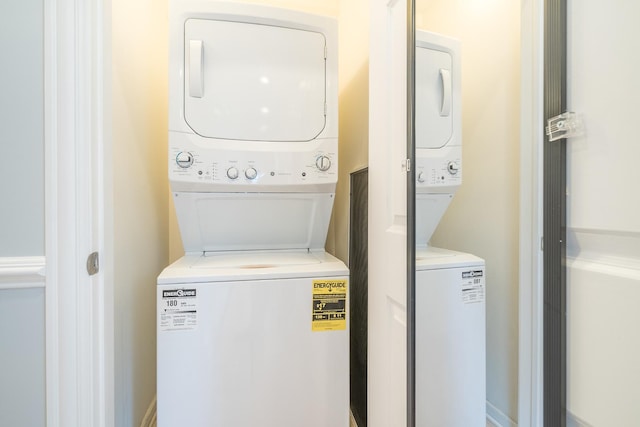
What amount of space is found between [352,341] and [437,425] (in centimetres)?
87

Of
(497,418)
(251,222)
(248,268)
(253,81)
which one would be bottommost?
(497,418)

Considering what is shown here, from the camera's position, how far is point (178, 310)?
1.07m

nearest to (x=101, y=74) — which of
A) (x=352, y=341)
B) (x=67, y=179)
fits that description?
(x=67, y=179)

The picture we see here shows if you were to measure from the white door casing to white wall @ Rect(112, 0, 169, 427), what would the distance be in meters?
1.13

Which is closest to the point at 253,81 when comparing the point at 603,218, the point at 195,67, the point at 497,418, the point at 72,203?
the point at 195,67

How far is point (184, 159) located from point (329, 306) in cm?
99

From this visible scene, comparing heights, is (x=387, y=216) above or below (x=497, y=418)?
above

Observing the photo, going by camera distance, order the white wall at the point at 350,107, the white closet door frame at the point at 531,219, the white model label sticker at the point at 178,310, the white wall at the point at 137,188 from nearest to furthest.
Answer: the white closet door frame at the point at 531,219 → the white model label sticker at the point at 178,310 → the white wall at the point at 137,188 → the white wall at the point at 350,107

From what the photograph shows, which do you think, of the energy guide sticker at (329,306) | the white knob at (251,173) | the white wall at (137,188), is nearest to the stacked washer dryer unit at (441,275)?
the energy guide sticker at (329,306)

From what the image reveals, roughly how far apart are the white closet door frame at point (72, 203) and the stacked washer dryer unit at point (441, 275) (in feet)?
3.45

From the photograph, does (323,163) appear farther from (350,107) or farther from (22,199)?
(22,199)

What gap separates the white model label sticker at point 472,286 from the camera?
80 cm

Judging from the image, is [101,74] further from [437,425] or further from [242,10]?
[437,425]

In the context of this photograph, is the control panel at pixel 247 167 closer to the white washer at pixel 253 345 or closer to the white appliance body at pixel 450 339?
the white washer at pixel 253 345
